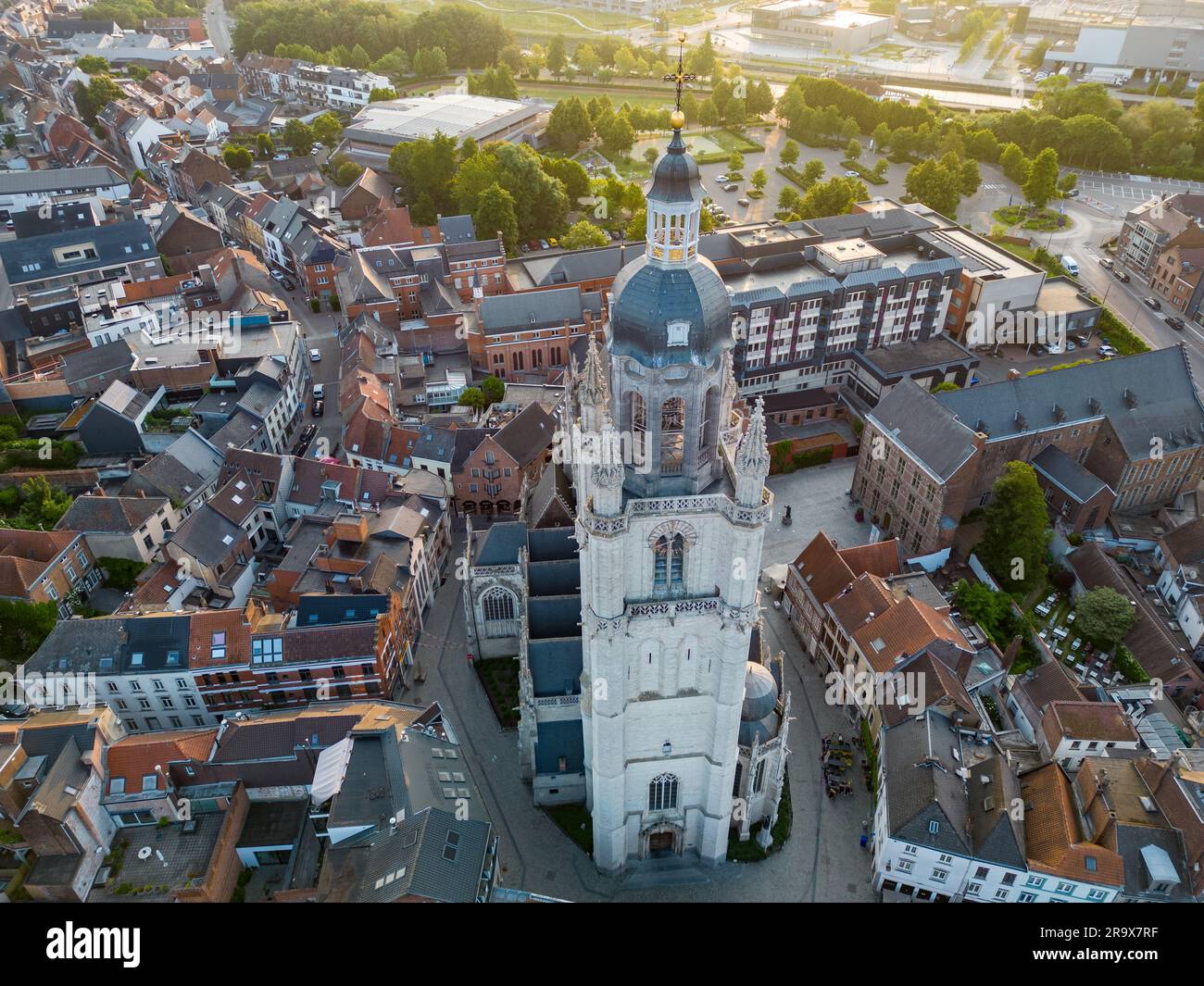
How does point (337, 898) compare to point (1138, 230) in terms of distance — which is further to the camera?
point (1138, 230)

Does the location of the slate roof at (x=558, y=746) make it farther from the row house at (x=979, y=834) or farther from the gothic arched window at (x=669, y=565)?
the row house at (x=979, y=834)

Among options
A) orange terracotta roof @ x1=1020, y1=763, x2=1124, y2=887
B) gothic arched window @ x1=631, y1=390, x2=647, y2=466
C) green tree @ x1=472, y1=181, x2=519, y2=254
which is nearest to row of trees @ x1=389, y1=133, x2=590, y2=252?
green tree @ x1=472, y1=181, x2=519, y2=254

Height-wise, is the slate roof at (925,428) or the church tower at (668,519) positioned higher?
the church tower at (668,519)

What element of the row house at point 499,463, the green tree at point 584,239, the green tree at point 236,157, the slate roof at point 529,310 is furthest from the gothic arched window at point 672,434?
the green tree at point 236,157

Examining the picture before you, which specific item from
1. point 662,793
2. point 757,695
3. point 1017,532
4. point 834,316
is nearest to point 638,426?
point 757,695

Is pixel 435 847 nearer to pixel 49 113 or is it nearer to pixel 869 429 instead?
pixel 869 429

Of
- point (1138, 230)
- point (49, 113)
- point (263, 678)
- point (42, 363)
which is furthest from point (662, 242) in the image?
point (49, 113)
